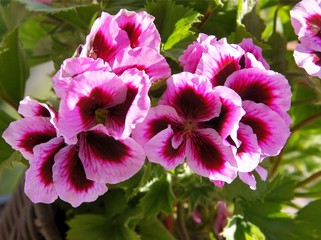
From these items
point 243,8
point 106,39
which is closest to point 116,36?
point 106,39

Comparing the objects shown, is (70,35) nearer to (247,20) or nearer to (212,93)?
(247,20)

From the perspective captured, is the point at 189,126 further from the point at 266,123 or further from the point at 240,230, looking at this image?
the point at 240,230

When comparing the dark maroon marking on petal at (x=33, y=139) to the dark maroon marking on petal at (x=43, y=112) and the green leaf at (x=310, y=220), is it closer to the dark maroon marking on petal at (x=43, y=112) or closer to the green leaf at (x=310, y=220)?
the dark maroon marking on petal at (x=43, y=112)

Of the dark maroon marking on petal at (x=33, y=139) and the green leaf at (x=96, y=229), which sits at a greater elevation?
the dark maroon marking on petal at (x=33, y=139)

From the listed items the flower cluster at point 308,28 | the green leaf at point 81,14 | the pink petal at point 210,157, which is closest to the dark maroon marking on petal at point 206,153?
the pink petal at point 210,157

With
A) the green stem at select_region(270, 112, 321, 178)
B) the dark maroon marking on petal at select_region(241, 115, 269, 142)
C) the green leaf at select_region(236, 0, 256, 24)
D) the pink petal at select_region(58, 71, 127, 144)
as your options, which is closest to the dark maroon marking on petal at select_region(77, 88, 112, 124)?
the pink petal at select_region(58, 71, 127, 144)

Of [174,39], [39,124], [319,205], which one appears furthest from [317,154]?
[39,124]

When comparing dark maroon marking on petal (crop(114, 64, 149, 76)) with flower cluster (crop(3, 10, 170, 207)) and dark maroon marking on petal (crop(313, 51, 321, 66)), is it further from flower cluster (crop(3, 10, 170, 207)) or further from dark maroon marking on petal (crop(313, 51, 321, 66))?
dark maroon marking on petal (crop(313, 51, 321, 66))
